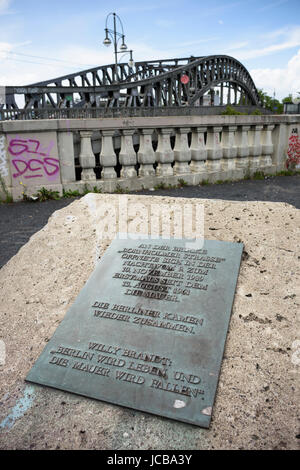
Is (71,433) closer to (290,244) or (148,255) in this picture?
(148,255)

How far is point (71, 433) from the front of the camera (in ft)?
6.78

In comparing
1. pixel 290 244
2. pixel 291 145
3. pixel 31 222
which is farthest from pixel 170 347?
pixel 291 145

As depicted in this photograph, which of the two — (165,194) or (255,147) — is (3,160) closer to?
(165,194)

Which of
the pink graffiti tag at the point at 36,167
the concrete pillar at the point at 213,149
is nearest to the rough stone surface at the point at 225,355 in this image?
the pink graffiti tag at the point at 36,167

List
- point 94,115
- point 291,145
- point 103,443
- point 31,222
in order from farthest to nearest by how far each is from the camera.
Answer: point 94,115 < point 291,145 < point 31,222 < point 103,443

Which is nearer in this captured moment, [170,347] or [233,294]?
[170,347]

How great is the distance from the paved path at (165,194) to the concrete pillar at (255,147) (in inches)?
18.4

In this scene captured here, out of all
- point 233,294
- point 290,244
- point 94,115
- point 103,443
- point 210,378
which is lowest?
point 103,443

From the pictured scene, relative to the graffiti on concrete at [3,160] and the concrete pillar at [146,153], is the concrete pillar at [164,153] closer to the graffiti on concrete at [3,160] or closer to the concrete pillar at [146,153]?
the concrete pillar at [146,153]

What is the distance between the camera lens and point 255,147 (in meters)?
8.71

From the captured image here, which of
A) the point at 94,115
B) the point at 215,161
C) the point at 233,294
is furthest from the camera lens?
the point at 94,115

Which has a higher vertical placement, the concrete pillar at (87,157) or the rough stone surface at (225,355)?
the concrete pillar at (87,157)

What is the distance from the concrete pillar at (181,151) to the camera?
7699mm

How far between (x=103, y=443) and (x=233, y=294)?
1.29 meters
